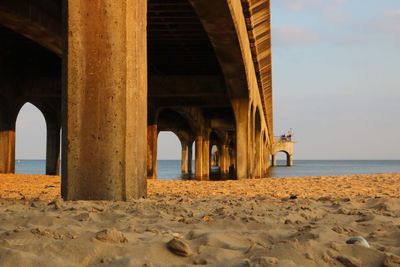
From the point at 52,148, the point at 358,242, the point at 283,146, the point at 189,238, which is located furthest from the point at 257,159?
the point at 283,146

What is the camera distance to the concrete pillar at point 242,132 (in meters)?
21.4

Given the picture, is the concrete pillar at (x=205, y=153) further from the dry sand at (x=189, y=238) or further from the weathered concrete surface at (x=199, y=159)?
the dry sand at (x=189, y=238)

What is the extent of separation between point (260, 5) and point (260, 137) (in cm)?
2227

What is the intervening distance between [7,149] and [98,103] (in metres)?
17.2

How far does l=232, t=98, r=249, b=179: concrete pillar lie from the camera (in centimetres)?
2142

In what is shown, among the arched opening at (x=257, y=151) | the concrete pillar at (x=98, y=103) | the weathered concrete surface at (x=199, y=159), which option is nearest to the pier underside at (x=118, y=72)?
the concrete pillar at (x=98, y=103)

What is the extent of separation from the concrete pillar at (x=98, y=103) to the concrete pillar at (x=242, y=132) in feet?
49.8

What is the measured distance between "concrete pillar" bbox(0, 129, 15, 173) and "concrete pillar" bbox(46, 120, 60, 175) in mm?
4279

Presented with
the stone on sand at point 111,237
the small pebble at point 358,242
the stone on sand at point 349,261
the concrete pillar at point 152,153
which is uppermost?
the concrete pillar at point 152,153

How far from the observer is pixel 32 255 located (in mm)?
2965

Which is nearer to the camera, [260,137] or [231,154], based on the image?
[260,137]

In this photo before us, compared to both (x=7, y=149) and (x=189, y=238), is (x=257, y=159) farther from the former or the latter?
(x=189, y=238)

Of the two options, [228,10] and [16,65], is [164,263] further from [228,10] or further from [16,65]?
[16,65]

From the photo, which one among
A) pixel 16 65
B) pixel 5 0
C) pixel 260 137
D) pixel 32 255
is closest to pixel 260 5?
pixel 5 0
